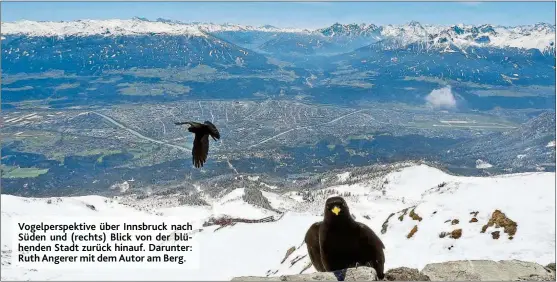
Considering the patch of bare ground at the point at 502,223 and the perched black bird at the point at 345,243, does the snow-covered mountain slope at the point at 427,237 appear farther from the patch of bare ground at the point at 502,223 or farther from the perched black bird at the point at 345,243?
the perched black bird at the point at 345,243

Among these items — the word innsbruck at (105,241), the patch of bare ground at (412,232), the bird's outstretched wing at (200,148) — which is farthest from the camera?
the patch of bare ground at (412,232)

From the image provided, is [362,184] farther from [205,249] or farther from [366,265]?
[366,265]

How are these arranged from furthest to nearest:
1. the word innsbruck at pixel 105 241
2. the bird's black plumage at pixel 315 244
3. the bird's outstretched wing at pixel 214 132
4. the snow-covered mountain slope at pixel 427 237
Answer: the snow-covered mountain slope at pixel 427 237 → the word innsbruck at pixel 105 241 → the bird's black plumage at pixel 315 244 → the bird's outstretched wing at pixel 214 132

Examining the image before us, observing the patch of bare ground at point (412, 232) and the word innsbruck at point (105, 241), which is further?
the patch of bare ground at point (412, 232)

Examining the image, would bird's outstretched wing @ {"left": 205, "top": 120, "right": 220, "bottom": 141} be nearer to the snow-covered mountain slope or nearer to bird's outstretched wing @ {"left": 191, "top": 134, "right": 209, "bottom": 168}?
bird's outstretched wing @ {"left": 191, "top": 134, "right": 209, "bottom": 168}

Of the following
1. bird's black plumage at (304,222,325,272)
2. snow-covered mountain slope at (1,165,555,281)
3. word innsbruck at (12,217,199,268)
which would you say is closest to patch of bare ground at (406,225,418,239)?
snow-covered mountain slope at (1,165,555,281)

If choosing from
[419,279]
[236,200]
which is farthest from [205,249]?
[236,200]

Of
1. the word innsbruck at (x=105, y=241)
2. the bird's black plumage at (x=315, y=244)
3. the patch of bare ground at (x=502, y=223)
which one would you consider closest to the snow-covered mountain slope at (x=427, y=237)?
the patch of bare ground at (x=502, y=223)
